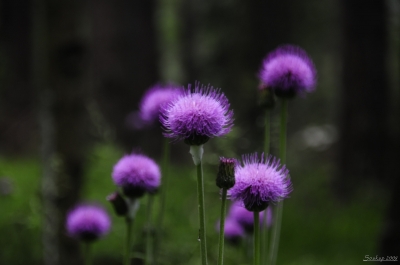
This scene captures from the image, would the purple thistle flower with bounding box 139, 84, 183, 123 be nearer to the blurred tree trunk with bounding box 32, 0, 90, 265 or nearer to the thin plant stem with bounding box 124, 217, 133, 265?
the thin plant stem with bounding box 124, 217, 133, 265

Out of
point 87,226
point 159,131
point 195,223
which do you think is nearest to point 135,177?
point 87,226

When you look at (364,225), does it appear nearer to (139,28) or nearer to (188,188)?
(188,188)

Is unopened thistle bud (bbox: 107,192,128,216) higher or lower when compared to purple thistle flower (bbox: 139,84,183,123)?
lower

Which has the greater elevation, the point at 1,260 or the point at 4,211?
the point at 4,211

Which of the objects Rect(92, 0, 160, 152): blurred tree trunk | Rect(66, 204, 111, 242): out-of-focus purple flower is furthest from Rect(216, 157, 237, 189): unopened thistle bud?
Rect(92, 0, 160, 152): blurred tree trunk

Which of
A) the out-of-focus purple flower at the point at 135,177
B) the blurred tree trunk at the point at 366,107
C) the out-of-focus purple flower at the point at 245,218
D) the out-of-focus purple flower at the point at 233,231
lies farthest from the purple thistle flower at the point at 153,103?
the blurred tree trunk at the point at 366,107

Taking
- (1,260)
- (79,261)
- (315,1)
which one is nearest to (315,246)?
(79,261)
